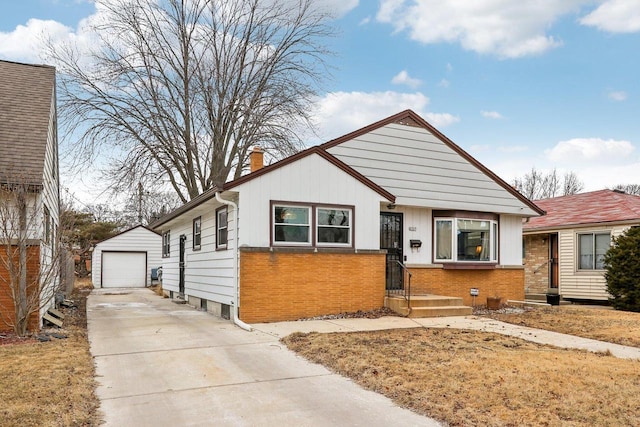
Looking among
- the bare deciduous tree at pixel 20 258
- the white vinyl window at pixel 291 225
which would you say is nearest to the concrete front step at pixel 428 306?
the white vinyl window at pixel 291 225

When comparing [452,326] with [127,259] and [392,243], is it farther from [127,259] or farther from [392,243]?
[127,259]

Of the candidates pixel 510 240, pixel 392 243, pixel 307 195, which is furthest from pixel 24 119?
pixel 510 240

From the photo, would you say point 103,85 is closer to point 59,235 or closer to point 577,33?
point 59,235

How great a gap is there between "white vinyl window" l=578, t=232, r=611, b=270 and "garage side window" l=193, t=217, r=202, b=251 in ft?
42.3

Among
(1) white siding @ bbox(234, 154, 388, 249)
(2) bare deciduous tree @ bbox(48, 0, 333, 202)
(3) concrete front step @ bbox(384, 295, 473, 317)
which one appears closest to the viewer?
(1) white siding @ bbox(234, 154, 388, 249)

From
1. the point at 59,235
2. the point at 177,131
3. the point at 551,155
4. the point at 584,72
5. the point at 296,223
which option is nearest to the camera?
the point at 59,235

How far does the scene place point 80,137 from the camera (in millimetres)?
20891

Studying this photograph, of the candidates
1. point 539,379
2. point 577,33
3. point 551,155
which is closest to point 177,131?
point 577,33

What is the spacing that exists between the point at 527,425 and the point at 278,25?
22318 mm

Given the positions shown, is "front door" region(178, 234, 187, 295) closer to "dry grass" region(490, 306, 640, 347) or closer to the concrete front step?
the concrete front step

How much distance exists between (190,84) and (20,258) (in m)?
14.9

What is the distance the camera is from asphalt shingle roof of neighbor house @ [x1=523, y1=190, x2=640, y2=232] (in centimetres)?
1678

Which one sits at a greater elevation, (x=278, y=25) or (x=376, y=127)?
(x=278, y=25)

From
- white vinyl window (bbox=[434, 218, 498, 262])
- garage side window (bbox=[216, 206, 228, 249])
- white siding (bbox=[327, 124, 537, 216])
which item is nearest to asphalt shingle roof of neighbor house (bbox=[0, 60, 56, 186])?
garage side window (bbox=[216, 206, 228, 249])
